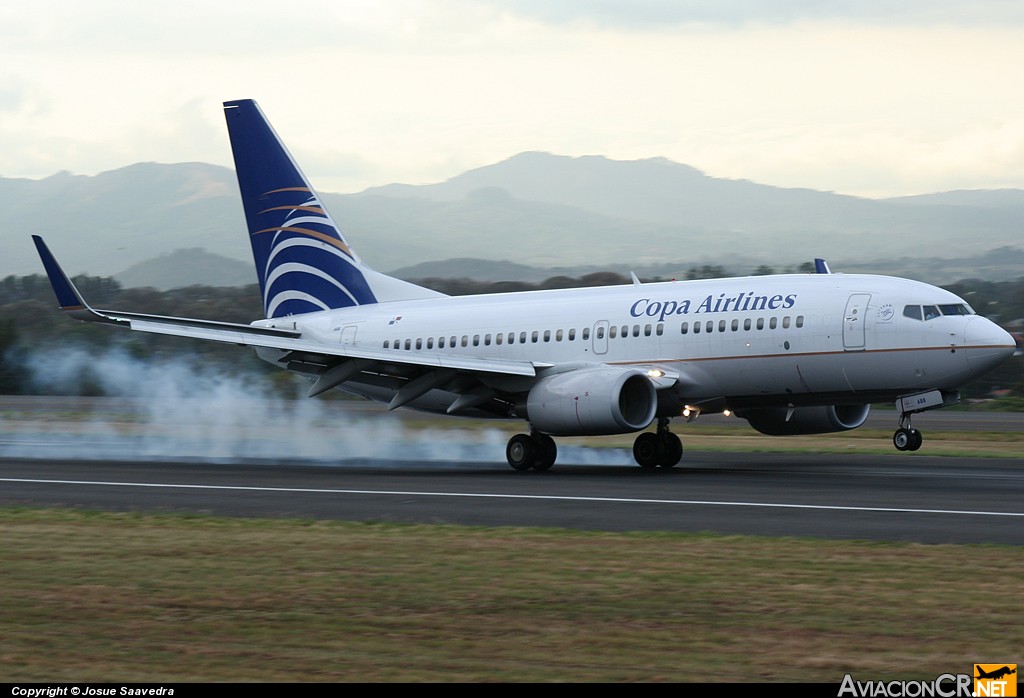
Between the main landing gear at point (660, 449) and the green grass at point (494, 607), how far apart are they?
13.0m

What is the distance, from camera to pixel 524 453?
28.6 m

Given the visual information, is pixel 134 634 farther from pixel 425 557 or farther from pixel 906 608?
pixel 906 608

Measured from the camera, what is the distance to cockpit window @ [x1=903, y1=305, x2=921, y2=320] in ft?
85.9

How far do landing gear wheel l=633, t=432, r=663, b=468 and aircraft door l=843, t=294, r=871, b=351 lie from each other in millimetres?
5162

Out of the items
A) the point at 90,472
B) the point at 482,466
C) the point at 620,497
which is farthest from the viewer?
the point at 482,466

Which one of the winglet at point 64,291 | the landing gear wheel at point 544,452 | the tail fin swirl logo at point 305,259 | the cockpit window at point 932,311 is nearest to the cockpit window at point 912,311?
the cockpit window at point 932,311

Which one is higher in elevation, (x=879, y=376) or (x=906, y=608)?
(x=879, y=376)

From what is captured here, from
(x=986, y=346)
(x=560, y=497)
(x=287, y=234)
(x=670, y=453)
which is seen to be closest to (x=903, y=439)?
(x=986, y=346)

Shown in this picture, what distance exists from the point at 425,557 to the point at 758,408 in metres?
16.1

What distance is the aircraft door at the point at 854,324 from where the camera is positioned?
2627 centimetres

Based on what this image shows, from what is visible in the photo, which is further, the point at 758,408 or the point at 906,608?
the point at 758,408

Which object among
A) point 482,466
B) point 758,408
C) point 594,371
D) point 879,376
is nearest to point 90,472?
point 482,466

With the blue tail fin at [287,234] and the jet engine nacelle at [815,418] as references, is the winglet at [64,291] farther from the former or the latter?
the jet engine nacelle at [815,418]

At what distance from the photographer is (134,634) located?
33.8ft
